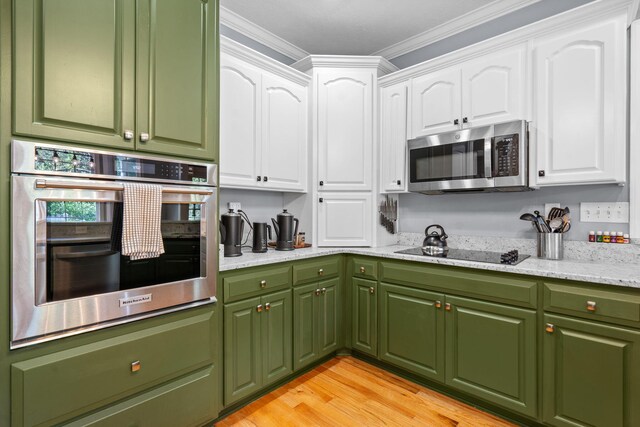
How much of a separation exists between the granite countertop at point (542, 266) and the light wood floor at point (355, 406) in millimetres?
882

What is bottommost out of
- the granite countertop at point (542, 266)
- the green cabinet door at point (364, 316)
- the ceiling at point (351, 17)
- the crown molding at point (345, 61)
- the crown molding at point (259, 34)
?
the green cabinet door at point (364, 316)

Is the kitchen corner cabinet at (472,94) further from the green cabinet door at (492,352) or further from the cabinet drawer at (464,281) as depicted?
the green cabinet door at (492,352)

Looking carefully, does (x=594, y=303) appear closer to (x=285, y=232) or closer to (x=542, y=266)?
(x=542, y=266)

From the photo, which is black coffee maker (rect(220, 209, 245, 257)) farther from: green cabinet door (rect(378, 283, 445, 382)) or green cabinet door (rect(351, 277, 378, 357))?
green cabinet door (rect(378, 283, 445, 382))

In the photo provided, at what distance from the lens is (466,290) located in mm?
1968

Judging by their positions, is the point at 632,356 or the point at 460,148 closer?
the point at 632,356

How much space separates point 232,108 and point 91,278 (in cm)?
143

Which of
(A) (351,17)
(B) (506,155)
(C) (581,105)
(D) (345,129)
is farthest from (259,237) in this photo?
(C) (581,105)

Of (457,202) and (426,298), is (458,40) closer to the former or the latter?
(457,202)

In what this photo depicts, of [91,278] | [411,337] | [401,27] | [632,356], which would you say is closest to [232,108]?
[91,278]

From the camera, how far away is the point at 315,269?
2.36 m

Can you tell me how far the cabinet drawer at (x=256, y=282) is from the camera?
1852 millimetres

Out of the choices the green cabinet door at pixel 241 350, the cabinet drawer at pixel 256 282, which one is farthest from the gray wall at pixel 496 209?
the green cabinet door at pixel 241 350

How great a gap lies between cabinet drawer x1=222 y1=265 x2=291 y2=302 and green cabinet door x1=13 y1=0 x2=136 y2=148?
91 centimetres
